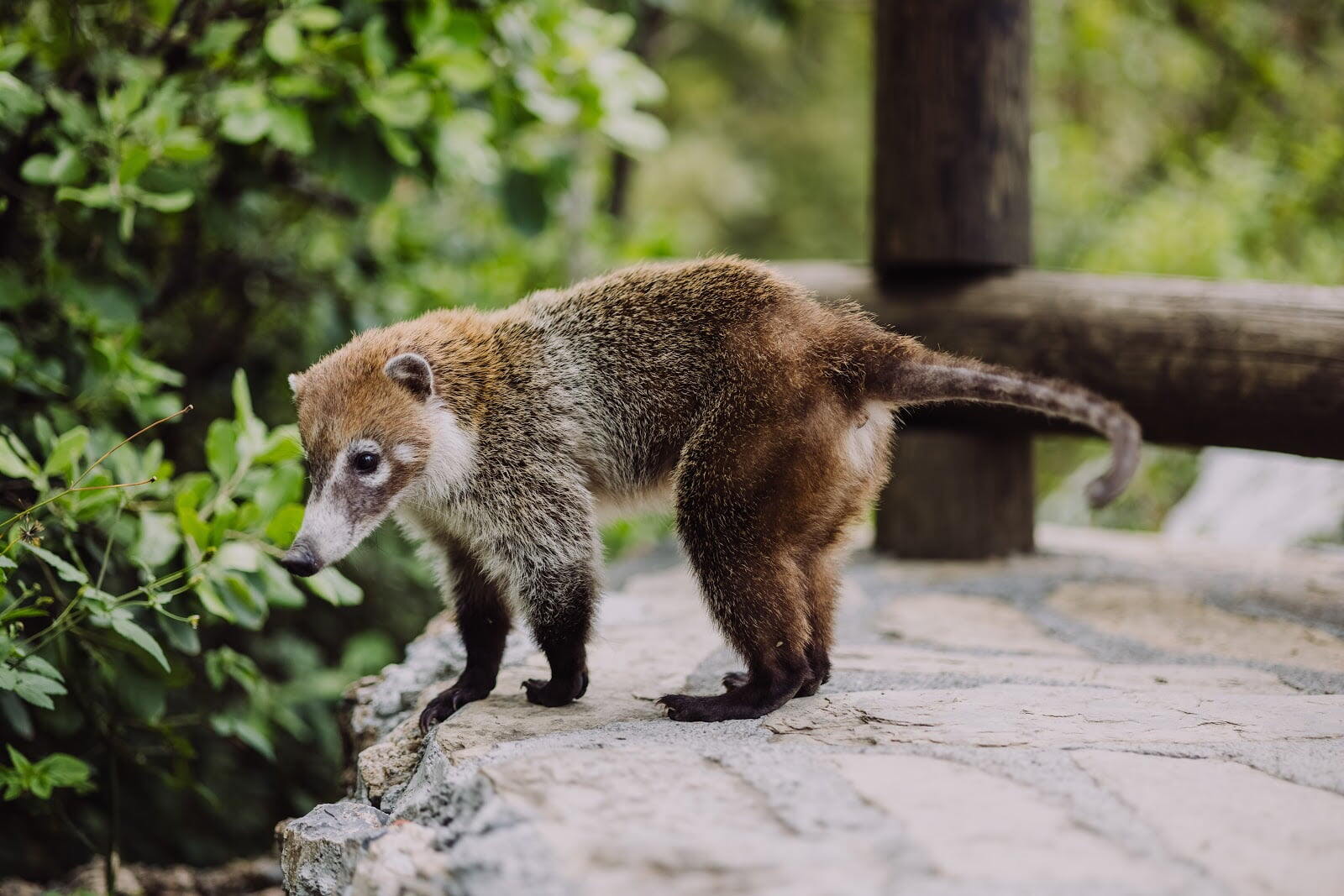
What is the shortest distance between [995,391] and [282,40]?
2.28m

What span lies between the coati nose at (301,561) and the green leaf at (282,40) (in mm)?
1497

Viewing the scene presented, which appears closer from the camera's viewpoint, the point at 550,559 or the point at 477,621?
the point at 550,559

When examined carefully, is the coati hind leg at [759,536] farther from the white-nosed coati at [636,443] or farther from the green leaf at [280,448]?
the green leaf at [280,448]

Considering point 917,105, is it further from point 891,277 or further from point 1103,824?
point 1103,824

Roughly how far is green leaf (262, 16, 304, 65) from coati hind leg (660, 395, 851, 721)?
1.74m

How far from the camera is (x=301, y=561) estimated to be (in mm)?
2832

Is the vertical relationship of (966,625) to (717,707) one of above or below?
below

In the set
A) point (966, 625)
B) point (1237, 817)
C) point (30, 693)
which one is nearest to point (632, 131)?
point (966, 625)

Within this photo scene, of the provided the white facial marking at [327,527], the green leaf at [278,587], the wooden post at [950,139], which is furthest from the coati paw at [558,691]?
the wooden post at [950,139]

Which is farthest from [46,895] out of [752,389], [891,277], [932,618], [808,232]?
[808,232]

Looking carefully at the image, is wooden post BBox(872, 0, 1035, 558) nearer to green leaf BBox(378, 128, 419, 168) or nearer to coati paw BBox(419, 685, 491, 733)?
green leaf BBox(378, 128, 419, 168)

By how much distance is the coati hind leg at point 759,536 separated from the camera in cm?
284

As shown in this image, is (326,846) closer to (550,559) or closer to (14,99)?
(550,559)

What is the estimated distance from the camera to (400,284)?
5070 millimetres
